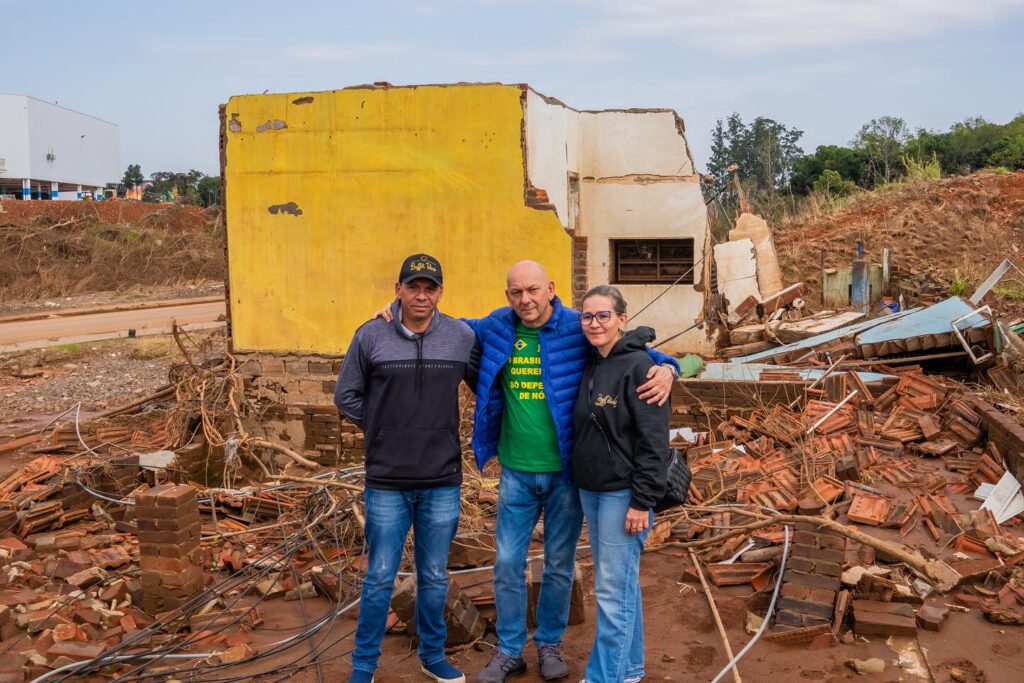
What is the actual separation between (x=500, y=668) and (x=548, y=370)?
1.47 metres

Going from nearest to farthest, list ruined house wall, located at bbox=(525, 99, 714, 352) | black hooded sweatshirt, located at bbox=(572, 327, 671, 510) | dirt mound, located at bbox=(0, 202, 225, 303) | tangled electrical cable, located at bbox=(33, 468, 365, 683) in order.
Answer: black hooded sweatshirt, located at bbox=(572, 327, 671, 510) < tangled electrical cable, located at bbox=(33, 468, 365, 683) < ruined house wall, located at bbox=(525, 99, 714, 352) < dirt mound, located at bbox=(0, 202, 225, 303)

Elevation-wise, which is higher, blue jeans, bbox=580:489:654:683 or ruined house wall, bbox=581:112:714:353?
ruined house wall, bbox=581:112:714:353

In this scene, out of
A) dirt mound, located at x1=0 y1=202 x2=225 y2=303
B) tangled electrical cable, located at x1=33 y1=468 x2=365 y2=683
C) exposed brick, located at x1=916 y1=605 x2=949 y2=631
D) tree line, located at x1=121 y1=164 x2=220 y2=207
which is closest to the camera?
tangled electrical cable, located at x1=33 y1=468 x2=365 y2=683

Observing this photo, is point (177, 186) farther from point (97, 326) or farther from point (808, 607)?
point (808, 607)

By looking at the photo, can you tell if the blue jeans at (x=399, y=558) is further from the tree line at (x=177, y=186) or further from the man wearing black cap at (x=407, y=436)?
the tree line at (x=177, y=186)

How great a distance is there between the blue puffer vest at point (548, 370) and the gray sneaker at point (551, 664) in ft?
3.09

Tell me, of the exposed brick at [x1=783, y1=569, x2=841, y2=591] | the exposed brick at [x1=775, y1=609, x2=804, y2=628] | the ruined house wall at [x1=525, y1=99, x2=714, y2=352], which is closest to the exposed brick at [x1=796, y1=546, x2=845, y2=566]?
the exposed brick at [x1=783, y1=569, x2=841, y2=591]

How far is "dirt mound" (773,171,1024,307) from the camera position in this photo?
52.6ft

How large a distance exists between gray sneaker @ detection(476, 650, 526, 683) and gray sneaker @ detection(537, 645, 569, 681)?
109mm

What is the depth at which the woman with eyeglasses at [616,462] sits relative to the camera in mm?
3734

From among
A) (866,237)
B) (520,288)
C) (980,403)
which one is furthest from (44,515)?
(866,237)

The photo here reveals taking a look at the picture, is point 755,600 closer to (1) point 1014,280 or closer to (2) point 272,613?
(2) point 272,613

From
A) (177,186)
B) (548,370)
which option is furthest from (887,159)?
(177,186)

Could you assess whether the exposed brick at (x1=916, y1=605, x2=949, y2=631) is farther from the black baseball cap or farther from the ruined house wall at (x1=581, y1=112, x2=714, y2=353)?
the ruined house wall at (x1=581, y1=112, x2=714, y2=353)
